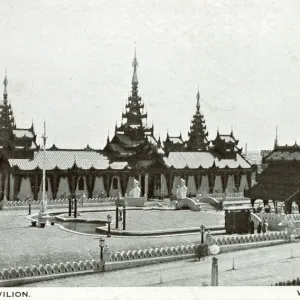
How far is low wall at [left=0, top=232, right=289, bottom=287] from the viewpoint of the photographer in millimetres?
21953

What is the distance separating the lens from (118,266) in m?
25.0

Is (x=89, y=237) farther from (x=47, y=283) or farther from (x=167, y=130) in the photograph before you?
(x=167, y=130)

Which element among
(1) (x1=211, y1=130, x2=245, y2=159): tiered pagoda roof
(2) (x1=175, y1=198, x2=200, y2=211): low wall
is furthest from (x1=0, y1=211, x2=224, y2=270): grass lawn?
(1) (x1=211, y1=130, x2=245, y2=159): tiered pagoda roof

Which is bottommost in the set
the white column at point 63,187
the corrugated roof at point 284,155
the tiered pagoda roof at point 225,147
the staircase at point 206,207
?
the staircase at point 206,207

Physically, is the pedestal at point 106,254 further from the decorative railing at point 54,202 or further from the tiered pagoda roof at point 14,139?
the tiered pagoda roof at point 14,139

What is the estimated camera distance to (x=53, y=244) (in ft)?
97.0

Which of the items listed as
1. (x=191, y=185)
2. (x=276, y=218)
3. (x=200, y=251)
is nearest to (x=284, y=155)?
(x=191, y=185)

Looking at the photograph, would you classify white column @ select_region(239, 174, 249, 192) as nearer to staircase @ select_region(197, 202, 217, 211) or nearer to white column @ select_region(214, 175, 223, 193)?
white column @ select_region(214, 175, 223, 193)

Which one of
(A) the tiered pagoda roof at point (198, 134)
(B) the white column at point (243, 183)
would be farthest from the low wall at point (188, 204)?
(A) the tiered pagoda roof at point (198, 134)

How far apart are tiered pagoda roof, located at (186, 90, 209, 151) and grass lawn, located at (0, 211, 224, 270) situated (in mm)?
54521

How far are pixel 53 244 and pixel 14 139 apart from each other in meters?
32.1

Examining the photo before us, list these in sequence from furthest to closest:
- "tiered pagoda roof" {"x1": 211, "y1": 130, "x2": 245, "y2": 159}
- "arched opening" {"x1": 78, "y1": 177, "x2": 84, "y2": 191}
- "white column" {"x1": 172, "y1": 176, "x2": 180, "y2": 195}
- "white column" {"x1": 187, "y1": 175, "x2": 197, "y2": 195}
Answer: "tiered pagoda roof" {"x1": 211, "y1": 130, "x2": 245, "y2": 159} → "white column" {"x1": 187, "y1": 175, "x2": 197, "y2": 195} → "white column" {"x1": 172, "y1": 176, "x2": 180, "y2": 195} → "arched opening" {"x1": 78, "y1": 177, "x2": 84, "y2": 191}

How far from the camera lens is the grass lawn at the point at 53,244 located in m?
26.1

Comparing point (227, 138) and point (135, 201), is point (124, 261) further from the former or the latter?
point (227, 138)
